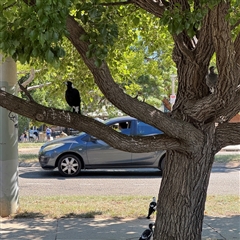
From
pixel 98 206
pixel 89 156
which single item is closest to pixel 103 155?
pixel 89 156

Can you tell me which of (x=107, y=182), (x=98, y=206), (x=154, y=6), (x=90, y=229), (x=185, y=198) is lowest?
(x=90, y=229)

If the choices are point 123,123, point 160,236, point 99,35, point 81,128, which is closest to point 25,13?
point 99,35

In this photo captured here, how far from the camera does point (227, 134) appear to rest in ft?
15.4

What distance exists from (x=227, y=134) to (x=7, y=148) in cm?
423

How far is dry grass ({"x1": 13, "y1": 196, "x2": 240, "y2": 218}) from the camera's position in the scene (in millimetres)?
7867

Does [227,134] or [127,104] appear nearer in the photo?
[127,104]

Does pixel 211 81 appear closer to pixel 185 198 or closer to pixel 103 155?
pixel 185 198

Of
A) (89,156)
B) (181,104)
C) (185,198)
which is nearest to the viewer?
(185,198)

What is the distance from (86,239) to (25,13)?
3884mm

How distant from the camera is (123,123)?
12.8 meters

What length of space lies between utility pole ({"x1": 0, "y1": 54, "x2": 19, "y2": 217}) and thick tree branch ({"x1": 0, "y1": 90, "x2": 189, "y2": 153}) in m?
3.50

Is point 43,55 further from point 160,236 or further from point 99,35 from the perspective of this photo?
point 160,236

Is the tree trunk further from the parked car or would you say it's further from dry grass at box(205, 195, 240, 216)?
the parked car

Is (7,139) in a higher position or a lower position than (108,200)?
higher
